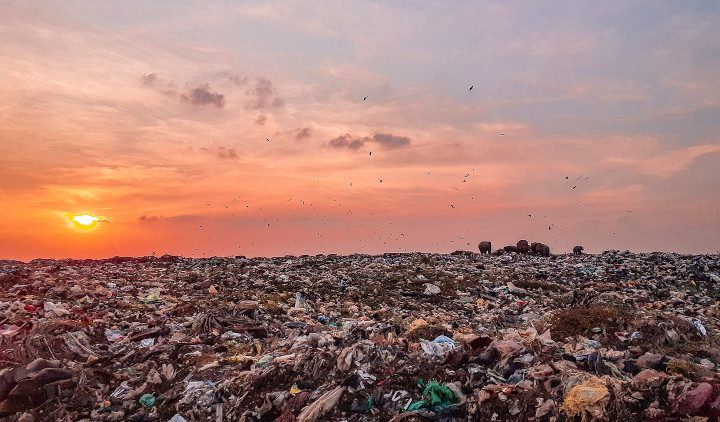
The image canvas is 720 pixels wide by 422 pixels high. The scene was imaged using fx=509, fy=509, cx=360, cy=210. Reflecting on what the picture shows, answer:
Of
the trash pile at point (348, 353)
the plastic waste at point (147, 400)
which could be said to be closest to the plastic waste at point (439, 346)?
the trash pile at point (348, 353)

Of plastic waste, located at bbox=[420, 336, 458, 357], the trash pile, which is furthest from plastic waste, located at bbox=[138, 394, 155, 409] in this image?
plastic waste, located at bbox=[420, 336, 458, 357]

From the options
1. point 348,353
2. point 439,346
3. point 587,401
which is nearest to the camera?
point 587,401

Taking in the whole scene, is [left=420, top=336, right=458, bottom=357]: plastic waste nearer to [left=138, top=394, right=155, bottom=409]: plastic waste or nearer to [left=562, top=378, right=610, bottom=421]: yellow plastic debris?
[left=562, top=378, right=610, bottom=421]: yellow plastic debris

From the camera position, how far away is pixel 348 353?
6289 mm

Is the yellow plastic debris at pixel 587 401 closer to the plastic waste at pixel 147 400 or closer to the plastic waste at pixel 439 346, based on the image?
the plastic waste at pixel 439 346

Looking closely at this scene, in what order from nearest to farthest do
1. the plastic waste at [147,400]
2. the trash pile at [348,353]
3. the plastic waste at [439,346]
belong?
the trash pile at [348,353] → the plastic waste at [147,400] → the plastic waste at [439,346]

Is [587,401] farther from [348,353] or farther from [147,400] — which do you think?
[147,400]

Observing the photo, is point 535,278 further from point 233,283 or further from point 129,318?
point 129,318

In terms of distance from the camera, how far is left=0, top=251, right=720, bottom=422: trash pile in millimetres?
5207

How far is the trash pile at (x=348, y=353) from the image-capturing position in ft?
17.1

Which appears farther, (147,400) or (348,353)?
(348,353)

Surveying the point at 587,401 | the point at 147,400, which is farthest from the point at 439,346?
the point at 147,400

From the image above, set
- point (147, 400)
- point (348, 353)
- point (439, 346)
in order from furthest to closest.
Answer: point (439, 346)
point (348, 353)
point (147, 400)

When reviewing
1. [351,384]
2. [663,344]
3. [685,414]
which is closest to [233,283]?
[351,384]
